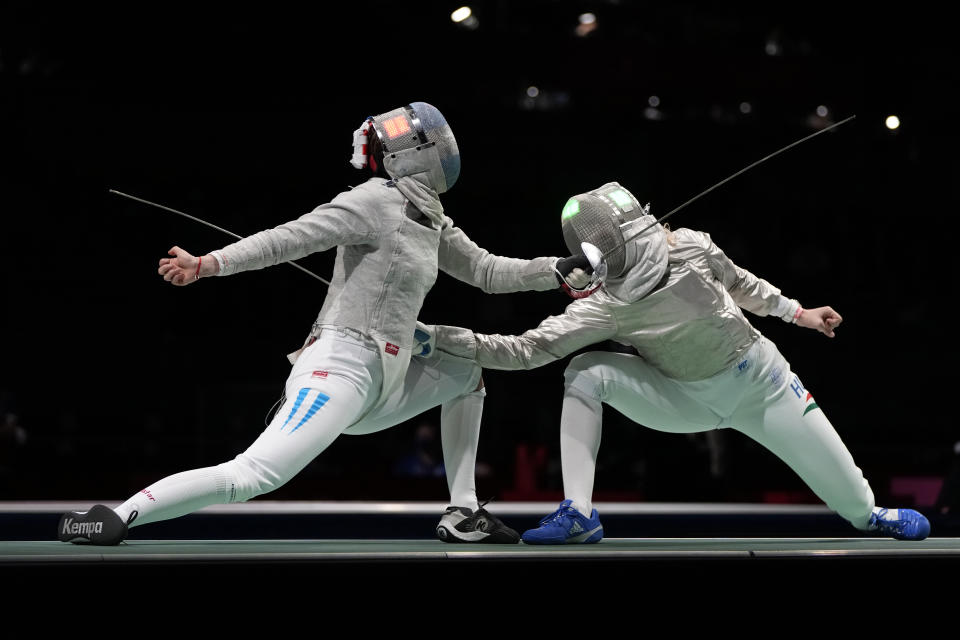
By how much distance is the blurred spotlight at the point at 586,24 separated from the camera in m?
6.88

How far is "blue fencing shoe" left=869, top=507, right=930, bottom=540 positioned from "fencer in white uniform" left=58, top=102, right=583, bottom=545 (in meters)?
1.03

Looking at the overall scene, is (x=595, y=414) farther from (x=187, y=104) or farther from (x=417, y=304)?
(x=187, y=104)

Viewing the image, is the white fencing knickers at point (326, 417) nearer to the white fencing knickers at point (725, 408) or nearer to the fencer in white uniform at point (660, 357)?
the fencer in white uniform at point (660, 357)

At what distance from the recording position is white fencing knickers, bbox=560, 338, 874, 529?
2645 millimetres

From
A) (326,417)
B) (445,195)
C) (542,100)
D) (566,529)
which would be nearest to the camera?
(326,417)

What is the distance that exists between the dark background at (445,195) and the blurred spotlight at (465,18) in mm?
57

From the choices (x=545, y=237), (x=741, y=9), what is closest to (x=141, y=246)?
(x=545, y=237)

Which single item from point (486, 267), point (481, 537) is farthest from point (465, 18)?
point (481, 537)

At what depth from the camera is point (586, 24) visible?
6887mm

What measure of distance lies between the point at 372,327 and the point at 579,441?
0.63m

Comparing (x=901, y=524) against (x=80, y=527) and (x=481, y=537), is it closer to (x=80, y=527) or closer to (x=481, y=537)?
(x=481, y=537)

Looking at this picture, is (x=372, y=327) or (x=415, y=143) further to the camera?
(x=415, y=143)

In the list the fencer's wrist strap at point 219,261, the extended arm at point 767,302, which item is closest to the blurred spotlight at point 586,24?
the extended arm at point 767,302

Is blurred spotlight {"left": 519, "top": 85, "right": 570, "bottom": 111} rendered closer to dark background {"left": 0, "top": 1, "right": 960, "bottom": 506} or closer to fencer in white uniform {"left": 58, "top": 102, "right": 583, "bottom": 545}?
dark background {"left": 0, "top": 1, "right": 960, "bottom": 506}
